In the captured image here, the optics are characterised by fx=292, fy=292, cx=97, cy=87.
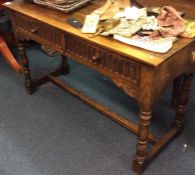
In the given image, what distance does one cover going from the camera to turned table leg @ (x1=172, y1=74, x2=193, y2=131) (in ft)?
4.69

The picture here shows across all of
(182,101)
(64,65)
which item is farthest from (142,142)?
(64,65)

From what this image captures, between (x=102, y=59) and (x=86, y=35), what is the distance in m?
0.12

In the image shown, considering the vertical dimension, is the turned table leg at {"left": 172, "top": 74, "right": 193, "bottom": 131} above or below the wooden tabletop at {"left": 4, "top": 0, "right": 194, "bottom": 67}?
below

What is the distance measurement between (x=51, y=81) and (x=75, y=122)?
0.46 m

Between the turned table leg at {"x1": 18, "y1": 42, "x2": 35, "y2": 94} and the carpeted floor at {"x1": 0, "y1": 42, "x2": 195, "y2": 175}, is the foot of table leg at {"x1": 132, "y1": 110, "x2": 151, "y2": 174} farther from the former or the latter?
the turned table leg at {"x1": 18, "y1": 42, "x2": 35, "y2": 94}

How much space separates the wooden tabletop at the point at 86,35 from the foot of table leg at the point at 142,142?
0.82ft

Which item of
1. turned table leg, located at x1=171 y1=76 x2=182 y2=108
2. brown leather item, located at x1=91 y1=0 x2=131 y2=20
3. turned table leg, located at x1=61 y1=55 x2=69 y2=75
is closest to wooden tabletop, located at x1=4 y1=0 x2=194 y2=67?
brown leather item, located at x1=91 y1=0 x2=131 y2=20

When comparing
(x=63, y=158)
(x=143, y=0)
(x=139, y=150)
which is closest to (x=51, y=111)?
(x=63, y=158)

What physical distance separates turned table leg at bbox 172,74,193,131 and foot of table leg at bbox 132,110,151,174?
32cm

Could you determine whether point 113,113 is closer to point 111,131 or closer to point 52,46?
point 111,131

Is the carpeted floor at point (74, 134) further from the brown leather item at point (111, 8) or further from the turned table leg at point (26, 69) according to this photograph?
the brown leather item at point (111, 8)

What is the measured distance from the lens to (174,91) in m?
1.76

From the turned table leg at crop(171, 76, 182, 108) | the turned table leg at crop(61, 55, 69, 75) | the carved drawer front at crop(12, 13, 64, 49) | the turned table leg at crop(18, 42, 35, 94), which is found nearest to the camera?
the carved drawer front at crop(12, 13, 64, 49)

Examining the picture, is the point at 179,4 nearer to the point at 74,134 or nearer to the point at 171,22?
the point at 171,22
